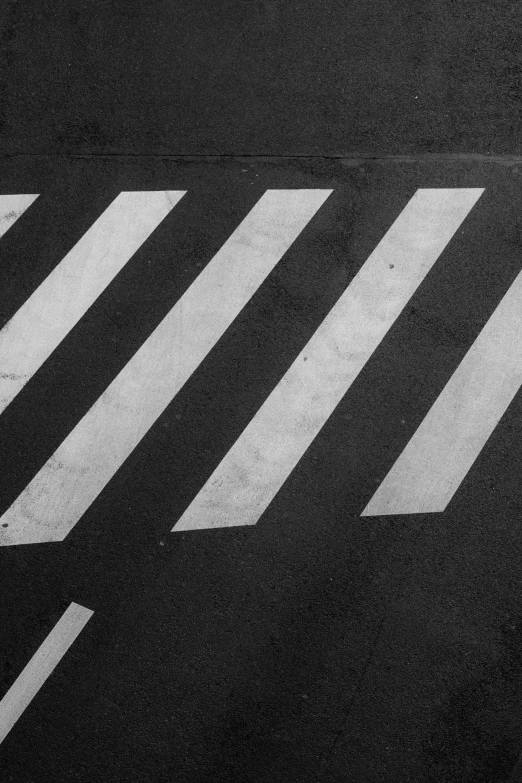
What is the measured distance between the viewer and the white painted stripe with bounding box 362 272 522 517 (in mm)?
4844

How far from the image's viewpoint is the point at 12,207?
5000 millimetres

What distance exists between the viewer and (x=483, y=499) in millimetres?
4871

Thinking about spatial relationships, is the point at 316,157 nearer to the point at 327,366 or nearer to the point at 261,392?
the point at 327,366

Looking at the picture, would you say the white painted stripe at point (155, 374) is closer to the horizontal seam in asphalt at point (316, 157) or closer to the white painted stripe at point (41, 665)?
the horizontal seam in asphalt at point (316, 157)

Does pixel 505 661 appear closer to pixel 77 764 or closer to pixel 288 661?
pixel 288 661

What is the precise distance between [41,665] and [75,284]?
2764 mm

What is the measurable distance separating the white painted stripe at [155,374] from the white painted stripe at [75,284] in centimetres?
53

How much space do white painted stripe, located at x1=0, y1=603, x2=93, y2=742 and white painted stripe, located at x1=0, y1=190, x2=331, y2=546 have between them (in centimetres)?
59

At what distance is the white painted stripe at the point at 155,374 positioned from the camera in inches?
190

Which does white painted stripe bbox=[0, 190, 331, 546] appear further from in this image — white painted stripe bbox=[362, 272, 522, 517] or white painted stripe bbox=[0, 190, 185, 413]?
white painted stripe bbox=[362, 272, 522, 517]

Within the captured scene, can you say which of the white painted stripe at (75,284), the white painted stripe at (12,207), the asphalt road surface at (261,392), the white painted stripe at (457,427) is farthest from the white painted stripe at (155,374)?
the white painted stripe at (457,427)

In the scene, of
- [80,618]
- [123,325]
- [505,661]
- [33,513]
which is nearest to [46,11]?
[123,325]

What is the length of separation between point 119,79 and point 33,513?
10.8ft

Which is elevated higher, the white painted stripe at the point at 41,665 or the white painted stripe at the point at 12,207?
the white painted stripe at the point at 12,207
